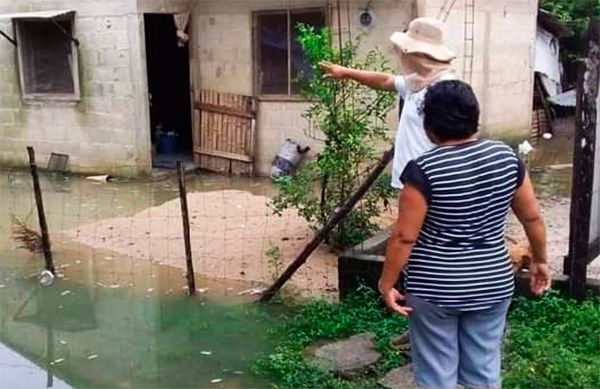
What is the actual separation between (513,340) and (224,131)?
7688 millimetres

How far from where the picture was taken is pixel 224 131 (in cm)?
1130

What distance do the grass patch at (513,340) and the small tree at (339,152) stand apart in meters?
1.26

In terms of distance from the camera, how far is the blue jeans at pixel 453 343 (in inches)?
111

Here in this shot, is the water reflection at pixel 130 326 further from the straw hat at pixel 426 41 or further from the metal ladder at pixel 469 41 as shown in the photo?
the metal ladder at pixel 469 41

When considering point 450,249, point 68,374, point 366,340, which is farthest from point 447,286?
point 68,374

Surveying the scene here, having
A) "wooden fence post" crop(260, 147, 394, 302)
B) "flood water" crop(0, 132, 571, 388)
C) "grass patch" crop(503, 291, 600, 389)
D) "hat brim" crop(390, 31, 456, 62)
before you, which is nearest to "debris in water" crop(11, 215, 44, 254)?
"flood water" crop(0, 132, 571, 388)

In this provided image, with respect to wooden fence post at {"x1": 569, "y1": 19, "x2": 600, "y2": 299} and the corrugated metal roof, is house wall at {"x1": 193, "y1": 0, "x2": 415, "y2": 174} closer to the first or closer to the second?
the corrugated metal roof

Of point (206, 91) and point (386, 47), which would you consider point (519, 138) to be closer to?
point (386, 47)

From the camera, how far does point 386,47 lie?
9.86 m

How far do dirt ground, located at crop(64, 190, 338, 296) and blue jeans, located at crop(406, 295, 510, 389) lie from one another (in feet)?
8.87

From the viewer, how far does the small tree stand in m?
6.07

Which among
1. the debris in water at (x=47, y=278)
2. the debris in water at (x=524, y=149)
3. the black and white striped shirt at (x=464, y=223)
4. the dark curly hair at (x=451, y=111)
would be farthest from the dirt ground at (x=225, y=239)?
the debris in water at (x=524, y=149)

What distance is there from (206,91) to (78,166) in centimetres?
230

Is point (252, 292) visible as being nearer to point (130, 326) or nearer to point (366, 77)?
point (130, 326)
